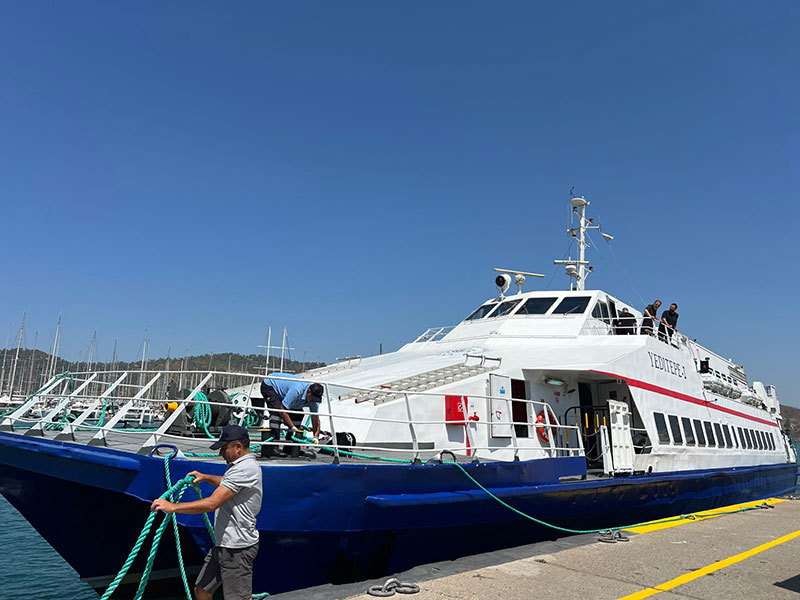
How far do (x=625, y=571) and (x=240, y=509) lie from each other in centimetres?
456

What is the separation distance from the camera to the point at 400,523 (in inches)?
242

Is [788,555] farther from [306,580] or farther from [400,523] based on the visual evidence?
[306,580]

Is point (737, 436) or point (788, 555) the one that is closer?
point (788, 555)

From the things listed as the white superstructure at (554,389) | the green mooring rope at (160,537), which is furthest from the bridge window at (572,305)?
the green mooring rope at (160,537)

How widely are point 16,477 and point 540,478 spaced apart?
6.45 metres

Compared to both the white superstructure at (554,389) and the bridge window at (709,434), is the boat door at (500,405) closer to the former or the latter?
the white superstructure at (554,389)

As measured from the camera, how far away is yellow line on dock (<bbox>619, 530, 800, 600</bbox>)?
18.5 feet

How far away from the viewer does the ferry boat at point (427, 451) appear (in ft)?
18.5

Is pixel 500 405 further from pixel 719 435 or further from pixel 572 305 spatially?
pixel 719 435

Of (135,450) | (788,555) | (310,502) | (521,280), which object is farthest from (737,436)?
(135,450)

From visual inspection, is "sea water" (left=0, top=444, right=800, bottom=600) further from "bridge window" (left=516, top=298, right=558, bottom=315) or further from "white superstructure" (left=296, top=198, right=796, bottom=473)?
"bridge window" (left=516, top=298, right=558, bottom=315)

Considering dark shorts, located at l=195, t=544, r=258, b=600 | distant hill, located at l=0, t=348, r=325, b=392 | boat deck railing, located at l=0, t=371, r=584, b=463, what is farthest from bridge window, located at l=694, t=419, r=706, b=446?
distant hill, located at l=0, t=348, r=325, b=392

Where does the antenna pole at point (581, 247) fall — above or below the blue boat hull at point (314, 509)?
above

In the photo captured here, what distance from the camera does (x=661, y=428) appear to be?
11375mm
